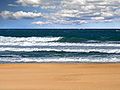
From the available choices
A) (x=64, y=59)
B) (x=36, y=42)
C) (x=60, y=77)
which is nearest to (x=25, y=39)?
(x=36, y=42)

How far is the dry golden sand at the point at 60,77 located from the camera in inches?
192

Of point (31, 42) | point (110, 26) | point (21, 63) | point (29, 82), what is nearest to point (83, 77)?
point (29, 82)

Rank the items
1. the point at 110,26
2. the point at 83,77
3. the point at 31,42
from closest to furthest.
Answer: the point at 83,77
the point at 110,26
the point at 31,42

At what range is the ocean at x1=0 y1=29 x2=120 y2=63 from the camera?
829cm

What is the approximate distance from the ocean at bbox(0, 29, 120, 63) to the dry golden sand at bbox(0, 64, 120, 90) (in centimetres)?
111

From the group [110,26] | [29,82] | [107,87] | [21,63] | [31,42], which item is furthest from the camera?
[31,42]

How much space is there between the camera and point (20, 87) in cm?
486

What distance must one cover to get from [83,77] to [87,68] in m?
1.09

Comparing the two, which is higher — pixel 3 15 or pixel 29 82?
pixel 3 15

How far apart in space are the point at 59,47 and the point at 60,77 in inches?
159

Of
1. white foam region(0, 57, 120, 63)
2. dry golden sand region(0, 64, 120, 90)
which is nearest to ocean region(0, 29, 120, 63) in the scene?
white foam region(0, 57, 120, 63)

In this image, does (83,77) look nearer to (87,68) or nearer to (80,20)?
(87,68)

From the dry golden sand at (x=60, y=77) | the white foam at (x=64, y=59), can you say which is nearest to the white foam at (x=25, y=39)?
the white foam at (x=64, y=59)

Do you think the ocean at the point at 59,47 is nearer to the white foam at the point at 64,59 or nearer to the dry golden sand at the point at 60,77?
the white foam at the point at 64,59
